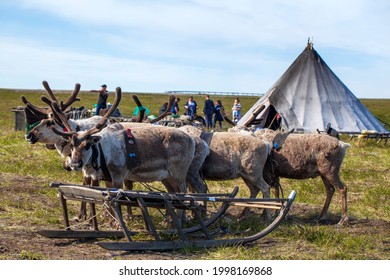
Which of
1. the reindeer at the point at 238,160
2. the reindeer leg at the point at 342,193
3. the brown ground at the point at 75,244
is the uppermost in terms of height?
the reindeer at the point at 238,160

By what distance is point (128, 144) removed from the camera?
934 centimetres

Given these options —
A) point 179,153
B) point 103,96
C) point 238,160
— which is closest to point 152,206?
point 179,153

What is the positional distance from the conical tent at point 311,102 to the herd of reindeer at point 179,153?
12.2 metres

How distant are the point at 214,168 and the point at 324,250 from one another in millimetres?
3013

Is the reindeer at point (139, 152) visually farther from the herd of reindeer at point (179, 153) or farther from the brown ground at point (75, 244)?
the brown ground at point (75, 244)

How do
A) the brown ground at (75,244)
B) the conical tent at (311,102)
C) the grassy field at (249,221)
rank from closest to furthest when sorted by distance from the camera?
the brown ground at (75,244) < the grassy field at (249,221) < the conical tent at (311,102)

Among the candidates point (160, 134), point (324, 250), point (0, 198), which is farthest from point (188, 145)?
point (0, 198)

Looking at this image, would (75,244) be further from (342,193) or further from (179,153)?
(342,193)

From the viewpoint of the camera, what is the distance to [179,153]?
9789 mm

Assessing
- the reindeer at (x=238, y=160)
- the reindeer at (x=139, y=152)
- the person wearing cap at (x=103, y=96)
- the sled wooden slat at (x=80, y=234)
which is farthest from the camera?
the person wearing cap at (x=103, y=96)

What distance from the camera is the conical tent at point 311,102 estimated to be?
2388 cm

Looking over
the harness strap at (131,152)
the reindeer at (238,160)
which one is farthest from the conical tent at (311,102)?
the harness strap at (131,152)

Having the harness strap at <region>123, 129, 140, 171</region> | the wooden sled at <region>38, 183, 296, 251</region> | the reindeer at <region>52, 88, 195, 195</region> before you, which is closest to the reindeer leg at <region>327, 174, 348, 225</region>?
the wooden sled at <region>38, 183, 296, 251</region>
